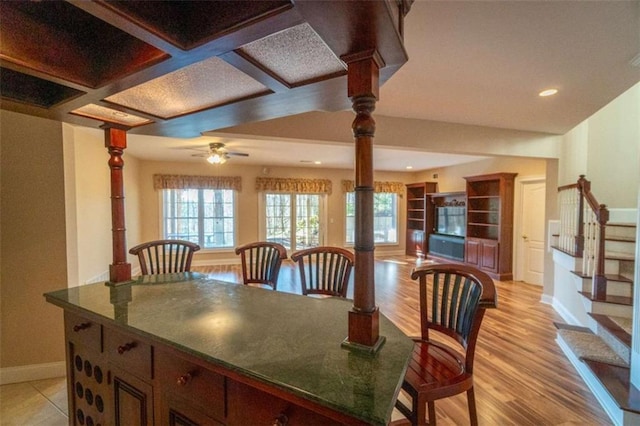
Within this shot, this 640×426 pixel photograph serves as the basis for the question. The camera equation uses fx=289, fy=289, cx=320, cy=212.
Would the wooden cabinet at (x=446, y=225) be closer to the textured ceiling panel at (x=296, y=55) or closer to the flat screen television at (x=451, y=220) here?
the flat screen television at (x=451, y=220)

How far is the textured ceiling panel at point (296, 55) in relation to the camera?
102 centimetres

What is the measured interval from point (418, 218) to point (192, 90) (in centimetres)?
786

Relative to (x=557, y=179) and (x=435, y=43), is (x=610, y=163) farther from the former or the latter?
(x=435, y=43)

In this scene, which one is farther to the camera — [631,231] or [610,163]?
[610,163]

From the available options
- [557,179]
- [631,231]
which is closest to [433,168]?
[557,179]

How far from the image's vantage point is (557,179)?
13.8 feet

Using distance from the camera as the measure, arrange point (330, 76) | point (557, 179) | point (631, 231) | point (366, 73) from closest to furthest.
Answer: point (366, 73) → point (330, 76) → point (631, 231) → point (557, 179)

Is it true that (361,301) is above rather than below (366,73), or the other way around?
below

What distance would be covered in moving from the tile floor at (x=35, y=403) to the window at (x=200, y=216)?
181 inches

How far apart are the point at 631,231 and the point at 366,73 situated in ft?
14.2

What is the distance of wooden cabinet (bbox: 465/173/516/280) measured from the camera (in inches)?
218

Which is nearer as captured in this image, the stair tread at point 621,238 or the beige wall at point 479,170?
the stair tread at point 621,238

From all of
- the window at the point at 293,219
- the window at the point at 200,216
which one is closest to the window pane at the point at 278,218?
the window at the point at 293,219

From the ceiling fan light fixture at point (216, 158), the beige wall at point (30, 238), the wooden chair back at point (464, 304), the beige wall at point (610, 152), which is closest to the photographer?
the wooden chair back at point (464, 304)
